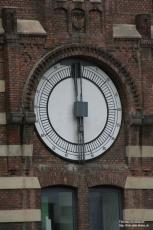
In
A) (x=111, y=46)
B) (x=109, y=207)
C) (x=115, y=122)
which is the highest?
(x=111, y=46)

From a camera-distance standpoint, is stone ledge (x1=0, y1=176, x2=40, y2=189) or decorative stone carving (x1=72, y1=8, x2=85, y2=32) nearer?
stone ledge (x1=0, y1=176, x2=40, y2=189)

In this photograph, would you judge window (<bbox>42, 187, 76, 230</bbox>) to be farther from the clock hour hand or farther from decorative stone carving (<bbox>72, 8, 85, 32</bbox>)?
decorative stone carving (<bbox>72, 8, 85, 32</bbox>)

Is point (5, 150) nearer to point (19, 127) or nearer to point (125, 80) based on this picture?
point (19, 127)

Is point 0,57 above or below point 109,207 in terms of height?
above

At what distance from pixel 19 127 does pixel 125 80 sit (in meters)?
3.27

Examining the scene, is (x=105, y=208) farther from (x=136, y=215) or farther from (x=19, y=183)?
(x=19, y=183)

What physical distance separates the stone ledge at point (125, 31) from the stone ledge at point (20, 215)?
17.3ft

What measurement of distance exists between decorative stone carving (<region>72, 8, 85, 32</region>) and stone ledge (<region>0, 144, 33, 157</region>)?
342 cm

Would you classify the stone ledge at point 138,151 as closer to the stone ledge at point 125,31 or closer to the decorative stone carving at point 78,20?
the stone ledge at point 125,31

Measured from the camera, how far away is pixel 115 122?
31359 millimetres

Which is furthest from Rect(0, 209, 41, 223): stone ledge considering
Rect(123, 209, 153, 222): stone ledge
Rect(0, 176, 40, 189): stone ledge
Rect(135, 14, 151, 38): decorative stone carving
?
Rect(135, 14, 151, 38): decorative stone carving

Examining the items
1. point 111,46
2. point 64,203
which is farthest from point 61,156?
point 111,46

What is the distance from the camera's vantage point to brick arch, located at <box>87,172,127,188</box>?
30742 mm

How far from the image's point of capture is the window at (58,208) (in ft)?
99.8
